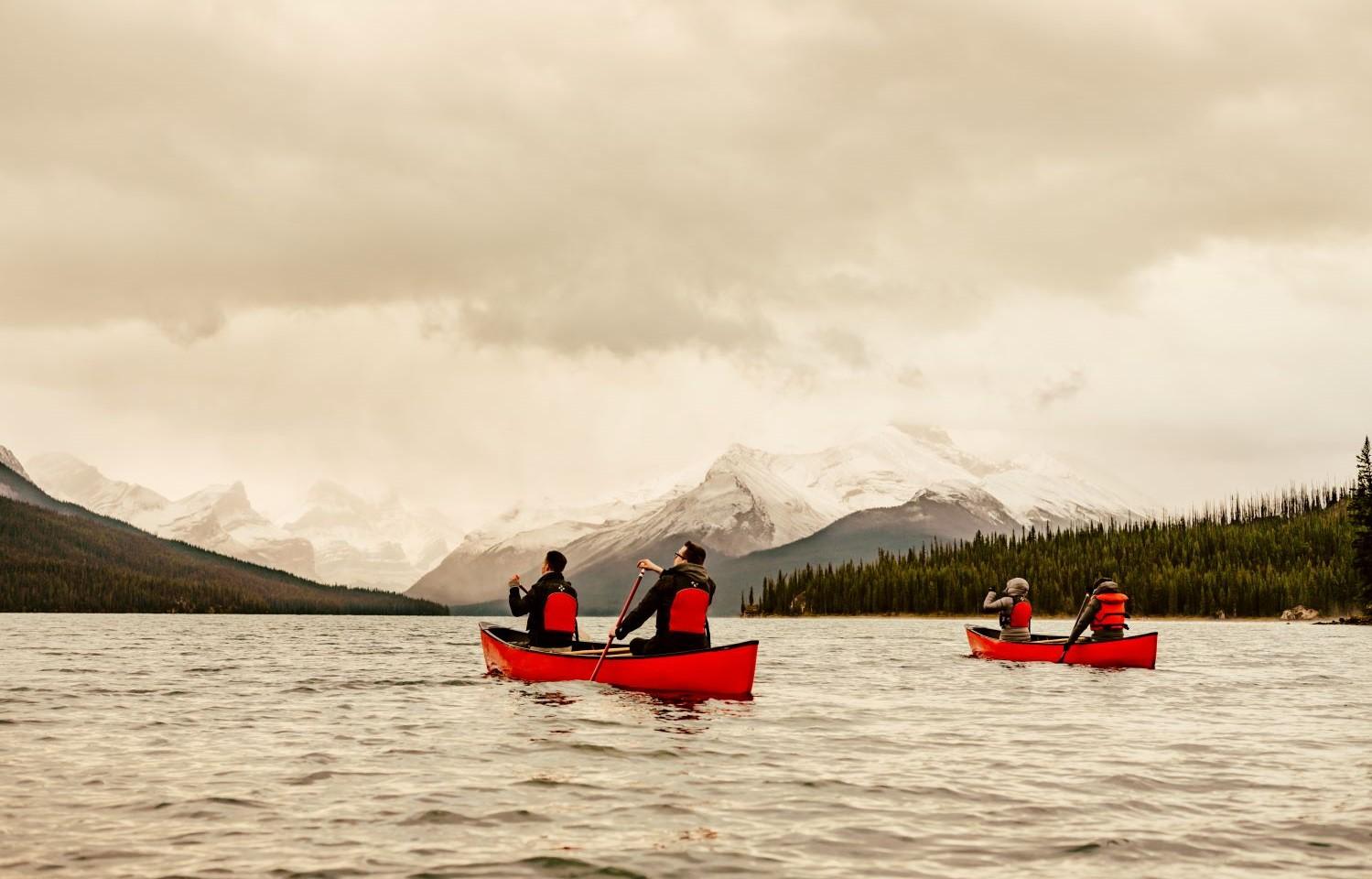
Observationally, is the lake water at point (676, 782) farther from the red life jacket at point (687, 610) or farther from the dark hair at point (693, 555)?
the dark hair at point (693, 555)

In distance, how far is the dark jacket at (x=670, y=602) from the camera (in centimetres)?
2673

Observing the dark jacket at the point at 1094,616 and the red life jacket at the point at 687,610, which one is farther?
the dark jacket at the point at 1094,616

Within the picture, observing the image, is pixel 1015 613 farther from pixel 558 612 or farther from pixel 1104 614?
pixel 558 612

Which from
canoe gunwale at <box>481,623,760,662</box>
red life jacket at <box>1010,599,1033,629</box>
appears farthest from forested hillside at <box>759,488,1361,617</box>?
canoe gunwale at <box>481,623,760,662</box>

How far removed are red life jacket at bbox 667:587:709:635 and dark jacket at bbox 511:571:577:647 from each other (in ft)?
18.4

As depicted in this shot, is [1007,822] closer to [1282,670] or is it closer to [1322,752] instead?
[1322,752]

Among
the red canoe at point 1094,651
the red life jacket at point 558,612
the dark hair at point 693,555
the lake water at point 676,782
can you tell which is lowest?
the lake water at point 676,782

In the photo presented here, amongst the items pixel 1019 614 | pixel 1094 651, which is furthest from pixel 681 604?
pixel 1019 614

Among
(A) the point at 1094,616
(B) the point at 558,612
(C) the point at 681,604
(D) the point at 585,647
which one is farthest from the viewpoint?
(A) the point at 1094,616

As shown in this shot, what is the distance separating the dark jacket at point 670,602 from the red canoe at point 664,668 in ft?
Result: 2.34

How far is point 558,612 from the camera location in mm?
32188

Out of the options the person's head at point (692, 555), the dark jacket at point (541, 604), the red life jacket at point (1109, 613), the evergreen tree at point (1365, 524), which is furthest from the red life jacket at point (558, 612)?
the evergreen tree at point (1365, 524)

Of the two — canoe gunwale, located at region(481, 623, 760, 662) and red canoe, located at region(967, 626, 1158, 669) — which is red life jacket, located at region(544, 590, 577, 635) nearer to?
canoe gunwale, located at region(481, 623, 760, 662)

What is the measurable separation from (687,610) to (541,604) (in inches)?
258
